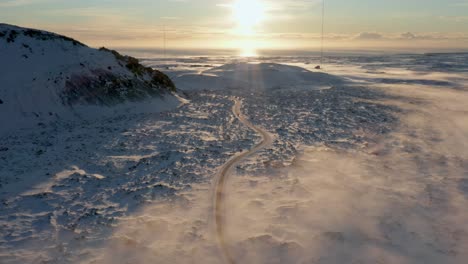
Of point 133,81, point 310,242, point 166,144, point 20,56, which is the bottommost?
point 310,242

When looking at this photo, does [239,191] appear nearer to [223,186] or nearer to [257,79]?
[223,186]

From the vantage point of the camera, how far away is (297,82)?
23844 millimetres

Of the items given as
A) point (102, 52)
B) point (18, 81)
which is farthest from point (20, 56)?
point (102, 52)

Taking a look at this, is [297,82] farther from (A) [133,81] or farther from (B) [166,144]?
(B) [166,144]

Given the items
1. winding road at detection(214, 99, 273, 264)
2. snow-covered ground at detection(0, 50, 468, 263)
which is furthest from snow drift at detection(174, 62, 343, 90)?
winding road at detection(214, 99, 273, 264)

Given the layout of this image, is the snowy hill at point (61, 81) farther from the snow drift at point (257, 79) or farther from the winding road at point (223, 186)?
the snow drift at point (257, 79)

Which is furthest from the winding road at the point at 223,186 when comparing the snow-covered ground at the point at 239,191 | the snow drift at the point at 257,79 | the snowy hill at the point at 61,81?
the snow drift at the point at 257,79

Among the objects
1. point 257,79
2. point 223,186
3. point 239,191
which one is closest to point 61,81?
point 223,186

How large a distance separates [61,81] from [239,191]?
8313 millimetres

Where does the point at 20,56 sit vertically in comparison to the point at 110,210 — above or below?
above

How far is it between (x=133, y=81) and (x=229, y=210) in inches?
373

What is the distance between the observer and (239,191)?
6211mm

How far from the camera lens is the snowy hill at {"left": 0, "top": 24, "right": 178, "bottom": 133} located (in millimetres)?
10508

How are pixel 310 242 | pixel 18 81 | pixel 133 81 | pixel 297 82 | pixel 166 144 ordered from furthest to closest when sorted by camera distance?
1. pixel 297 82
2. pixel 133 81
3. pixel 18 81
4. pixel 166 144
5. pixel 310 242
